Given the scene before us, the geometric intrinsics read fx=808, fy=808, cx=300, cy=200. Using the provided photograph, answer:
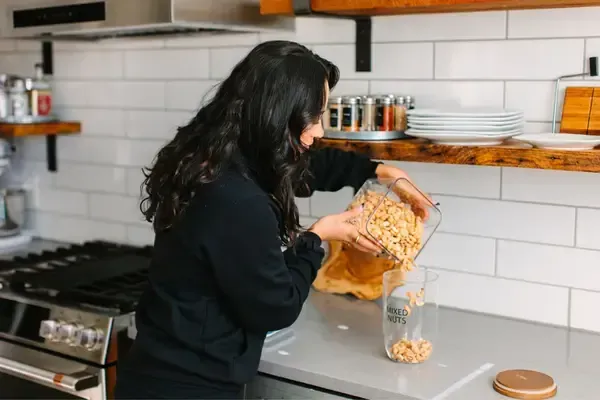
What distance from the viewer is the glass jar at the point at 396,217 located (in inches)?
69.8

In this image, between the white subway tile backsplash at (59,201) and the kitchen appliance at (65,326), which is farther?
the white subway tile backsplash at (59,201)

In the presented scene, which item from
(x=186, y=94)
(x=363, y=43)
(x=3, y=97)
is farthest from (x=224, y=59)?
(x=3, y=97)

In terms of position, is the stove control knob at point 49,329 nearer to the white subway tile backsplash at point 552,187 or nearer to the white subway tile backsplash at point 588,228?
the white subway tile backsplash at point 552,187

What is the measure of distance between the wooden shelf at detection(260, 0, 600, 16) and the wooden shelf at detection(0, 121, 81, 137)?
1.11m

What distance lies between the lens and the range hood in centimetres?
203

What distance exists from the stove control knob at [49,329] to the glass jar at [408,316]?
0.88 metres

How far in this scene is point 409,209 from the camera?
1.85 meters

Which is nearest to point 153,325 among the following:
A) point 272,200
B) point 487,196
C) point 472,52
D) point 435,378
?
point 272,200

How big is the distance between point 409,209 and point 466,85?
450 mm

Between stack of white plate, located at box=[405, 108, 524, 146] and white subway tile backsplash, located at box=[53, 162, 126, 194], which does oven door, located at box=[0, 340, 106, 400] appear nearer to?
white subway tile backsplash, located at box=[53, 162, 126, 194]

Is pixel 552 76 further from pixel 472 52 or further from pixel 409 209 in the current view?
pixel 409 209

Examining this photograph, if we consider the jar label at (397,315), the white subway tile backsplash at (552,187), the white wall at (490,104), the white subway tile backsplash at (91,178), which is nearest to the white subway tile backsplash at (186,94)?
the white wall at (490,104)

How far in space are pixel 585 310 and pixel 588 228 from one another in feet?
0.68

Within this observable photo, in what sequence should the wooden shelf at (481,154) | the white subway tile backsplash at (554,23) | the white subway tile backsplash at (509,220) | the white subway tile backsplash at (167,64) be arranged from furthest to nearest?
the white subway tile backsplash at (167,64)
the white subway tile backsplash at (509,220)
the white subway tile backsplash at (554,23)
the wooden shelf at (481,154)
